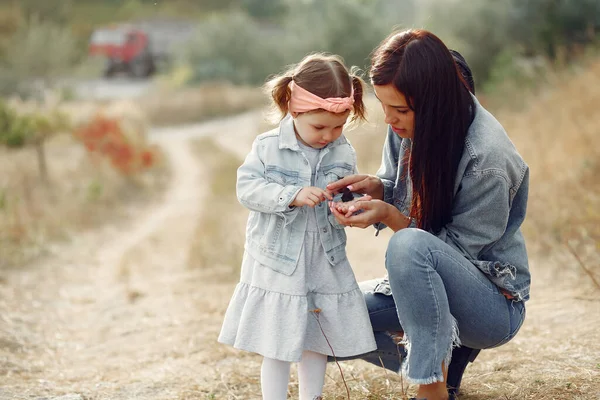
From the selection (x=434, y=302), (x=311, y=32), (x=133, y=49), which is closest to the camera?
(x=434, y=302)

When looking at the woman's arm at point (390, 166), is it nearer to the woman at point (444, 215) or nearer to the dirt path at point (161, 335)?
the woman at point (444, 215)

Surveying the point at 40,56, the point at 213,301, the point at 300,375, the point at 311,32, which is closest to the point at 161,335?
the point at 213,301

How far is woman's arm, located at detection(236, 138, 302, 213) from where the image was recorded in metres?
2.35

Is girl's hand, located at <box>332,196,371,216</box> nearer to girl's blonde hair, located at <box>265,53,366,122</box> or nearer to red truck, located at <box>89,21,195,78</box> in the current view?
girl's blonde hair, located at <box>265,53,366,122</box>

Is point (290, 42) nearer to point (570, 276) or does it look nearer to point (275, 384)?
point (570, 276)

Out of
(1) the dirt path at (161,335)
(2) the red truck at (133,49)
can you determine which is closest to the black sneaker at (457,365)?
(1) the dirt path at (161,335)

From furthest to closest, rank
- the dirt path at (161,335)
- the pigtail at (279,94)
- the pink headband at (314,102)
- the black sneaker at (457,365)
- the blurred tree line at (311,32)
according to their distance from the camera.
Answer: the blurred tree line at (311,32) < the dirt path at (161,335) < the black sneaker at (457,365) < the pigtail at (279,94) < the pink headband at (314,102)

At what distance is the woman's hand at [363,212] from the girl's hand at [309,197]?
7cm

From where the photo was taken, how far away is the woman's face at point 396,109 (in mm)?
2389

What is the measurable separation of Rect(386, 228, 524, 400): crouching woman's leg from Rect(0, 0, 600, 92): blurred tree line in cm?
281

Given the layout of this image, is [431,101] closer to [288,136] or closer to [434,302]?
[288,136]

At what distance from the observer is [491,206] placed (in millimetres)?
2348

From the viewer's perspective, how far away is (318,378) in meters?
2.54

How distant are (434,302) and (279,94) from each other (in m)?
0.89
